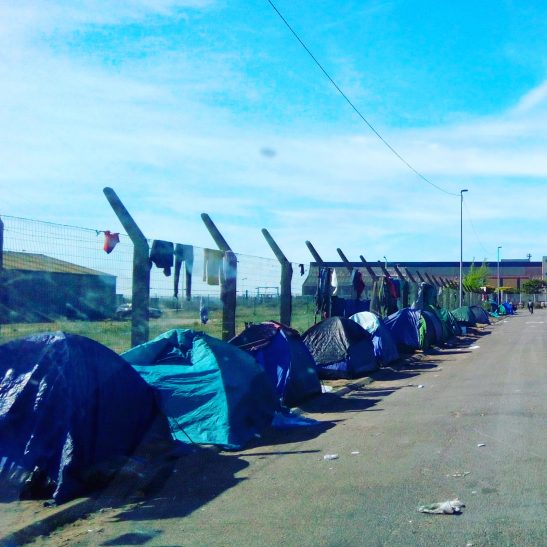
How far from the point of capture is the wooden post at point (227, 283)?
14.0 meters

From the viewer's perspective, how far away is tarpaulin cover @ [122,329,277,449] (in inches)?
366

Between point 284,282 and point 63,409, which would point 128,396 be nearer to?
point 63,409

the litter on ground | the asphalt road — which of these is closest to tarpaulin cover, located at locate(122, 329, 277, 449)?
the asphalt road

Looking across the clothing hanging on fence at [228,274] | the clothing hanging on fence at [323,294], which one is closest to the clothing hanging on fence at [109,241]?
the clothing hanging on fence at [228,274]

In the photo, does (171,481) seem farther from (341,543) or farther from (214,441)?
(341,543)

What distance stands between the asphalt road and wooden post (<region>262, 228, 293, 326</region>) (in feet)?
17.5

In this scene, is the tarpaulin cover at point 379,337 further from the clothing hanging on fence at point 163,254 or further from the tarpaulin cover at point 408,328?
the clothing hanging on fence at point 163,254

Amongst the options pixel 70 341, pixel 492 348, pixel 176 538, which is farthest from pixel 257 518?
pixel 492 348

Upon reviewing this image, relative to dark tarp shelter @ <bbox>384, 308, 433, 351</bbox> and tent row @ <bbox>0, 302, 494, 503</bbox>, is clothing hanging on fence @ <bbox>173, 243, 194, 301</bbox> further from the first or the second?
dark tarp shelter @ <bbox>384, 308, 433, 351</bbox>

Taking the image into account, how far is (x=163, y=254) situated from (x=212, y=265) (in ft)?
6.39

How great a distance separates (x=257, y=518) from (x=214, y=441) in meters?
2.88

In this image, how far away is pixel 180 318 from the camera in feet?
40.5

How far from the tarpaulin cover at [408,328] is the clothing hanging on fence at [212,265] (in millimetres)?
10127

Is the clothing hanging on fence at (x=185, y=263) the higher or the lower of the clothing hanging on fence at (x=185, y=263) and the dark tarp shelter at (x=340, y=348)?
the higher
